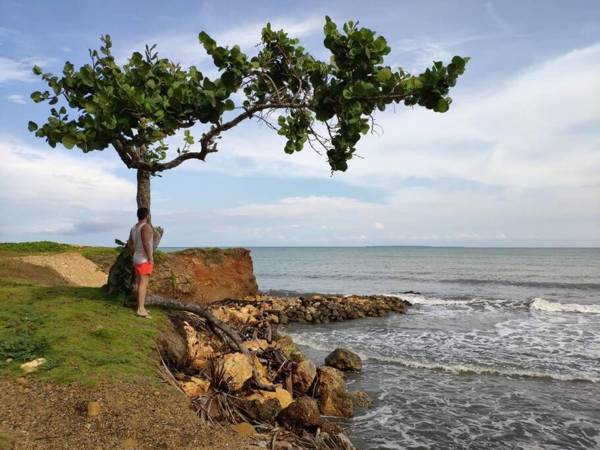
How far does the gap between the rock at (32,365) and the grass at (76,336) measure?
9 cm

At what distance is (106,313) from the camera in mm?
9312

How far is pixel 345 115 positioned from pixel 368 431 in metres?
6.56

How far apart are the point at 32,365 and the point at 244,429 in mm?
3477

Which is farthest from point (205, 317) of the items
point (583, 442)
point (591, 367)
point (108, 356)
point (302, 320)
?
point (302, 320)

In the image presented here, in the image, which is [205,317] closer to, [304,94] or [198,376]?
[198,376]

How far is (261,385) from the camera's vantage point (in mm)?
9375

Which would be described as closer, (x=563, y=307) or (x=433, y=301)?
(x=563, y=307)

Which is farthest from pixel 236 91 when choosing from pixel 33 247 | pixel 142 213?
pixel 33 247

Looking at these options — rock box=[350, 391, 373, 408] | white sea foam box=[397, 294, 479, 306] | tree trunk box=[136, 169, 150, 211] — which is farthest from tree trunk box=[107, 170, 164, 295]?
white sea foam box=[397, 294, 479, 306]

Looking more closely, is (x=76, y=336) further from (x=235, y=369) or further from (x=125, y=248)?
(x=235, y=369)

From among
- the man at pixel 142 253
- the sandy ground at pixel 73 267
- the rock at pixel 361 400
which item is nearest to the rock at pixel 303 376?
the rock at pixel 361 400

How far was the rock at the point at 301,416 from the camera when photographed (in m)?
7.91

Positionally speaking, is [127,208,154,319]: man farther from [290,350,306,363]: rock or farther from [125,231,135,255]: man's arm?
[290,350,306,363]: rock

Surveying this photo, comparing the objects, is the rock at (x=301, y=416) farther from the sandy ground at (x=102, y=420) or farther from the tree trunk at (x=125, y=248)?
the tree trunk at (x=125, y=248)
